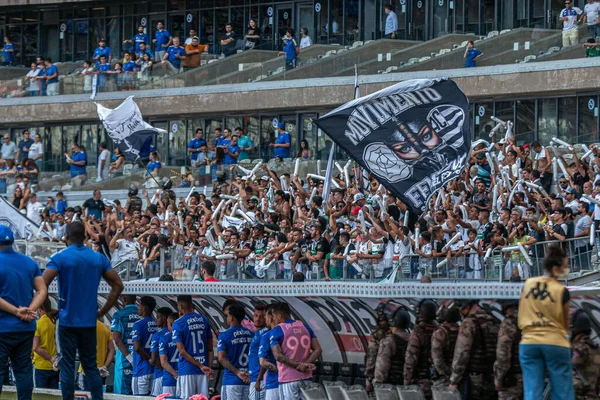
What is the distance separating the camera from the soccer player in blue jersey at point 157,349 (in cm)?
1725

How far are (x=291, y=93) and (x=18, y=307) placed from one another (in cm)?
2779

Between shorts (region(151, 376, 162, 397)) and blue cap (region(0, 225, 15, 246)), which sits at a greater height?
blue cap (region(0, 225, 15, 246))

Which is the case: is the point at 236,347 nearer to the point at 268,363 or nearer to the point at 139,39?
the point at 268,363

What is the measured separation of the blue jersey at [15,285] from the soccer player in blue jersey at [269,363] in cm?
328

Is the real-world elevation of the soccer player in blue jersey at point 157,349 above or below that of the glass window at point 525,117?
below

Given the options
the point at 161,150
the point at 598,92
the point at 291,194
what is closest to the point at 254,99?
the point at 161,150

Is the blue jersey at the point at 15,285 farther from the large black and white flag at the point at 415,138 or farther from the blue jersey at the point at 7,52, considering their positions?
the blue jersey at the point at 7,52

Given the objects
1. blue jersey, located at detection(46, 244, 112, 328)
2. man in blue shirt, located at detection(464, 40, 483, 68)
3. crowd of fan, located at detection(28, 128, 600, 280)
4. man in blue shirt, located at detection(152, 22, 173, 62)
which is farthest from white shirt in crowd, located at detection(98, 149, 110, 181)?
blue jersey, located at detection(46, 244, 112, 328)

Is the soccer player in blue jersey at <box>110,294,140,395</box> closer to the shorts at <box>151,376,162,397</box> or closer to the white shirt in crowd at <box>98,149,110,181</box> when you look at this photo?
the shorts at <box>151,376,162,397</box>

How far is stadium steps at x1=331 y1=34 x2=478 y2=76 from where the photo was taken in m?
37.8

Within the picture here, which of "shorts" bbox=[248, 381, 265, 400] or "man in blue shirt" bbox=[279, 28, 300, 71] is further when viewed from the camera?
"man in blue shirt" bbox=[279, 28, 300, 71]

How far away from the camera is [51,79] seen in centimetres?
4422

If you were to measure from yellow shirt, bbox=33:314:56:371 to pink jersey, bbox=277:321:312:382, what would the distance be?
12.9ft

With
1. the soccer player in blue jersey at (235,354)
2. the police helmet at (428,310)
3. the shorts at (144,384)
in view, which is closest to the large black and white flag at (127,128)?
the shorts at (144,384)
